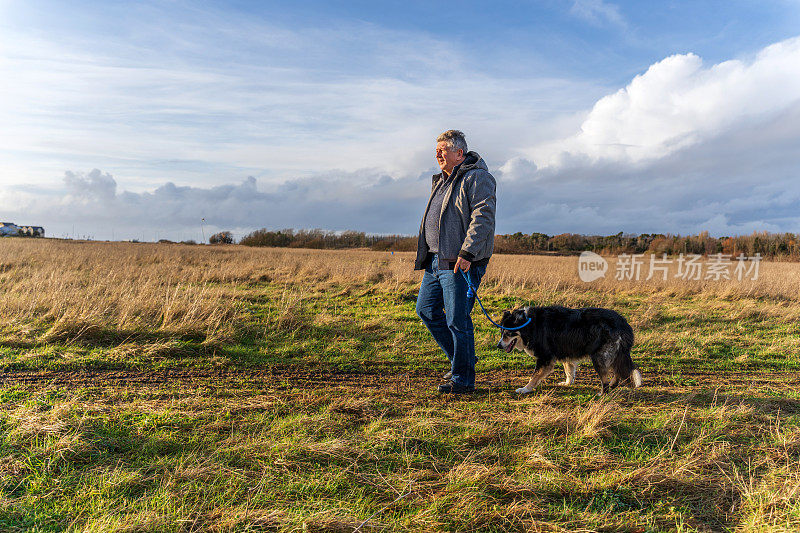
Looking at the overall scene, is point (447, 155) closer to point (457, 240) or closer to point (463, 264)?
point (457, 240)

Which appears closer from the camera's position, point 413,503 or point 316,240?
point 413,503

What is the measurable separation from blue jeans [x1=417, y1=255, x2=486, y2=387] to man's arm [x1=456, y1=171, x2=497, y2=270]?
31 centimetres

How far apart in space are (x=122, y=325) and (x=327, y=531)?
561 cm

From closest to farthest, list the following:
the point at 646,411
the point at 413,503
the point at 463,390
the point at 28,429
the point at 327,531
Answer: the point at 327,531
the point at 413,503
the point at 28,429
the point at 646,411
the point at 463,390

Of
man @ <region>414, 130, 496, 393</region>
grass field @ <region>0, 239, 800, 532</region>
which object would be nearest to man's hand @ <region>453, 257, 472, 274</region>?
man @ <region>414, 130, 496, 393</region>

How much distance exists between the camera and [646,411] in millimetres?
4117

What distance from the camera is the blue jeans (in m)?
4.32

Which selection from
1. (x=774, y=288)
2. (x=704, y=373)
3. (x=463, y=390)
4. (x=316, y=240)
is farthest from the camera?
(x=316, y=240)

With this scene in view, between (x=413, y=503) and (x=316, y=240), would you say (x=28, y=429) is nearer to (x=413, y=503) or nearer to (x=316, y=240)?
(x=413, y=503)

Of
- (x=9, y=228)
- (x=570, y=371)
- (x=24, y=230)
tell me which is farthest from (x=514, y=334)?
(x=9, y=228)

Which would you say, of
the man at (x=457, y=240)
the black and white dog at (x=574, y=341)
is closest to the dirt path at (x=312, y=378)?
the black and white dog at (x=574, y=341)

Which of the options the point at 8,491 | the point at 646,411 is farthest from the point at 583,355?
the point at 8,491

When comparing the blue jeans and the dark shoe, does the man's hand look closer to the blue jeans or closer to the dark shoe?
the blue jeans

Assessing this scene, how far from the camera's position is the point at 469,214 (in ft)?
13.9
